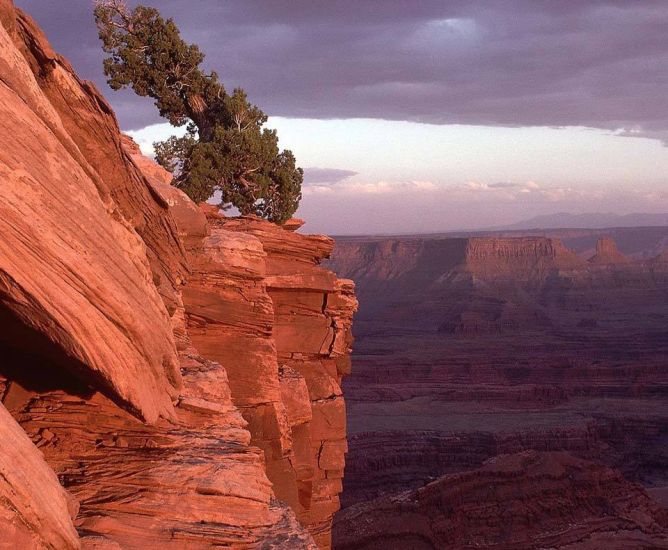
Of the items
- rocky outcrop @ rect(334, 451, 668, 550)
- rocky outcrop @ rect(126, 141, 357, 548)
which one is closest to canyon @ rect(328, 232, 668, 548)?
rocky outcrop @ rect(334, 451, 668, 550)

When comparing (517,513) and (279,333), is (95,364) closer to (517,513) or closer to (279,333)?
(279,333)

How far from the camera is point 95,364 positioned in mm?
7941

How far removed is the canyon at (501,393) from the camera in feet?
135

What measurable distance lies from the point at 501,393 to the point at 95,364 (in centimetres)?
8031

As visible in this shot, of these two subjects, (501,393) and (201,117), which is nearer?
(201,117)

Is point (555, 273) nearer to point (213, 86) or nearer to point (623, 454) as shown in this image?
point (623, 454)

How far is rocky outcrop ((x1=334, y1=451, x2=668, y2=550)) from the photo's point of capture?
38250mm

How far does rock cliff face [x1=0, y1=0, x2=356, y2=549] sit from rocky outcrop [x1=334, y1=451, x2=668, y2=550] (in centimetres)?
2797

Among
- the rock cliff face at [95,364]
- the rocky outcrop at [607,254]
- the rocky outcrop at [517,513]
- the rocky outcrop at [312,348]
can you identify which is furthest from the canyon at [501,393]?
the rock cliff face at [95,364]

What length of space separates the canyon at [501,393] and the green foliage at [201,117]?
19526 mm

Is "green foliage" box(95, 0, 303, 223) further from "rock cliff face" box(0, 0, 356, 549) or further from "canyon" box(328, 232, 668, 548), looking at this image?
"canyon" box(328, 232, 668, 548)

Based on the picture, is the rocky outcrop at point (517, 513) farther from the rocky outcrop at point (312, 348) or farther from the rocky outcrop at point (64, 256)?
the rocky outcrop at point (64, 256)

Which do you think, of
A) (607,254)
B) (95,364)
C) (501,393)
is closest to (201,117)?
(95,364)

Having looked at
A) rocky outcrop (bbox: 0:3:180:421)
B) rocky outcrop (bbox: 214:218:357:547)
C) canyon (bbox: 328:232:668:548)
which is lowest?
canyon (bbox: 328:232:668:548)
